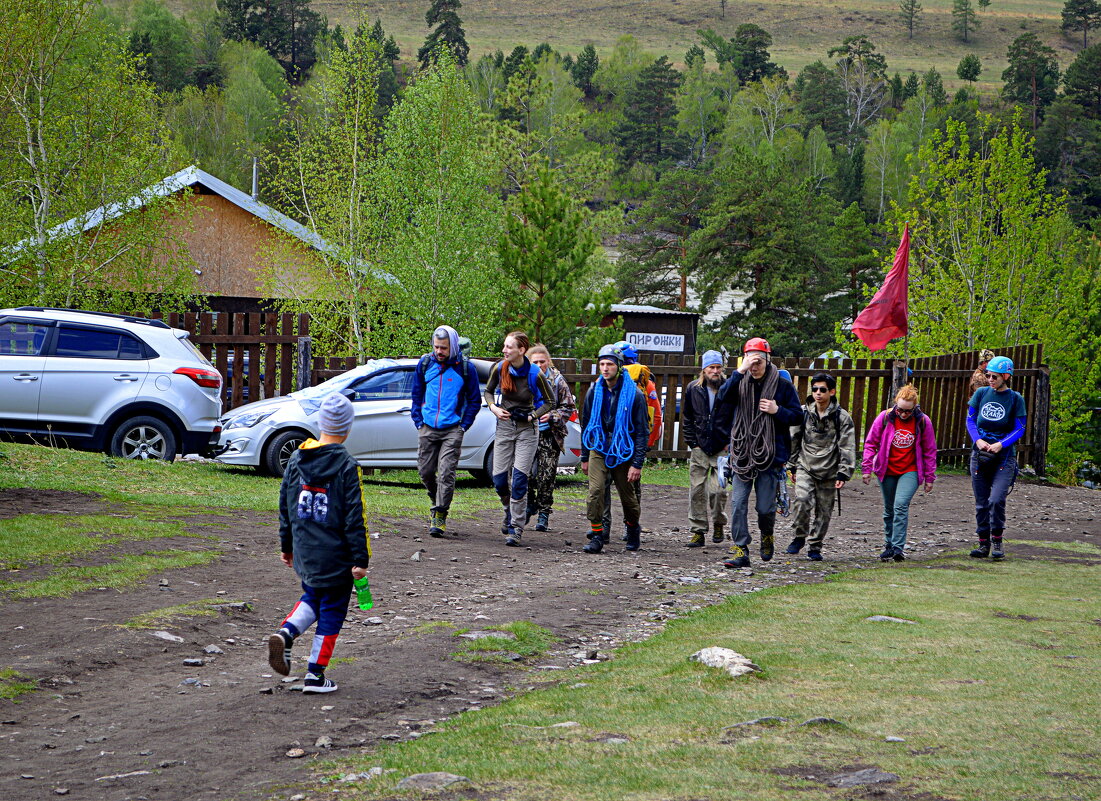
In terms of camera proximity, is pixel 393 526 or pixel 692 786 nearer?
pixel 692 786

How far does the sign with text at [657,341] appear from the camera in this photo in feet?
169

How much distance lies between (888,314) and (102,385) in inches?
607

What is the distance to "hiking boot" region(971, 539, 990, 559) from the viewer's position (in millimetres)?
13094

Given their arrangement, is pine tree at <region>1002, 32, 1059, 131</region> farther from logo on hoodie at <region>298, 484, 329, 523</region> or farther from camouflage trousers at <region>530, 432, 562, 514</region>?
logo on hoodie at <region>298, 484, 329, 523</region>

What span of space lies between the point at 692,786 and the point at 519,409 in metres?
7.78

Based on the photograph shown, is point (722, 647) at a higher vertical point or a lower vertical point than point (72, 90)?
lower

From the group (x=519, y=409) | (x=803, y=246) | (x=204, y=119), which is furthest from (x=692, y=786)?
(x=204, y=119)

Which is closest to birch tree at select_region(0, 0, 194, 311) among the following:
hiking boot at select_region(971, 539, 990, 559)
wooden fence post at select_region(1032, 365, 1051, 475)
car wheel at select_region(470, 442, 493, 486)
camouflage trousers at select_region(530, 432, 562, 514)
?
car wheel at select_region(470, 442, 493, 486)

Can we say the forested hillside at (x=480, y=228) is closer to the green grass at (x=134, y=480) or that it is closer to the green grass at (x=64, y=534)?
the green grass at (x=134, y=480)

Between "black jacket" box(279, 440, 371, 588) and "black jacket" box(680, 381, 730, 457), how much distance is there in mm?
6483

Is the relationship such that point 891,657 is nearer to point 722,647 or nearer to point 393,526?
point 722,647

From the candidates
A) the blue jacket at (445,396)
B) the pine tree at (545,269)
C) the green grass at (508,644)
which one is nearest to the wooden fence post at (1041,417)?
the pine tree at (545,269)

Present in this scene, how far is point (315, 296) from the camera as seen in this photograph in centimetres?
3288

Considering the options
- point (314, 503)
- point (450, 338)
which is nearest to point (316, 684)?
point (314, 503)
